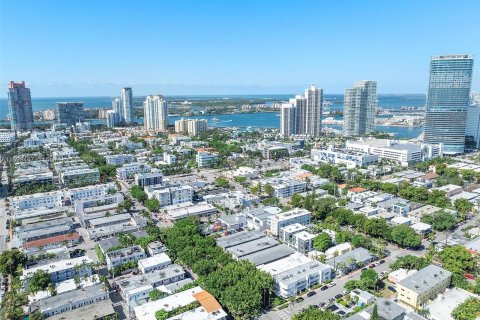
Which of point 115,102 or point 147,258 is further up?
point 115,102

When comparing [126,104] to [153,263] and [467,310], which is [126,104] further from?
[467,310]

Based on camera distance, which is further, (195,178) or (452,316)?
(195,178)

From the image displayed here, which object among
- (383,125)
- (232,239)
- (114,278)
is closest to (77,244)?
(114,278)

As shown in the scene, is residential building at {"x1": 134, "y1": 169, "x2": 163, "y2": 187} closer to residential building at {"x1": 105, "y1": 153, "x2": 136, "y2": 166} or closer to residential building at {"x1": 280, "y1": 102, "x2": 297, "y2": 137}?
residential building at {"x1": 105, "y1": 153, "x2": 136, "y2": 166}

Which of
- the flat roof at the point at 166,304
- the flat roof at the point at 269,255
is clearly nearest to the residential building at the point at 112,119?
the flat roof at the point at 269,255

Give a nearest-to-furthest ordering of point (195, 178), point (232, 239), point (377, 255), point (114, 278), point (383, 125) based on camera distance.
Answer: point (114, 278) → point (377, 255) → point (232, 239) → point (195, 178) → point (383, 125)

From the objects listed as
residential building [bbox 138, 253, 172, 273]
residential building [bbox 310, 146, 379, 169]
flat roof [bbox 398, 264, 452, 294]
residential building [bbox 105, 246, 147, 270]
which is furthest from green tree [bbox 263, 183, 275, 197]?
flat roof [bbox 398, 264, 452, 294]

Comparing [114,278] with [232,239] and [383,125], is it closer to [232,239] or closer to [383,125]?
[232,239]
